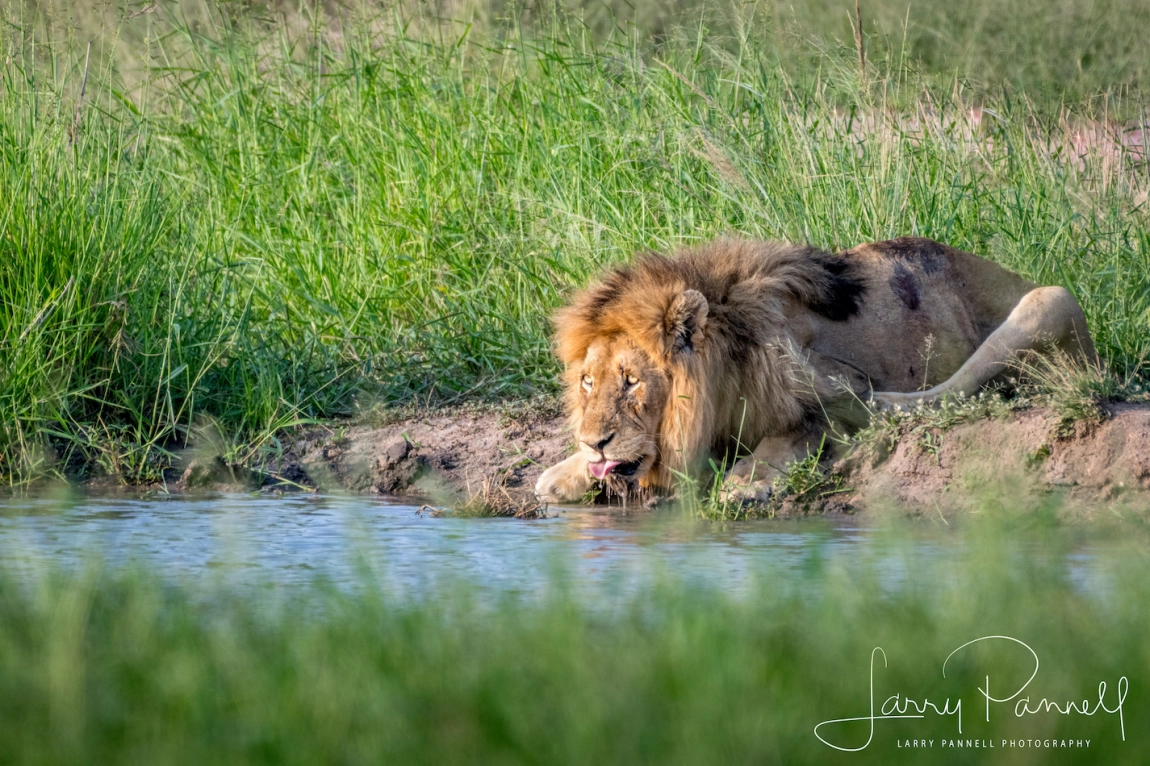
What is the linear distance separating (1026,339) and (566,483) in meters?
2.00

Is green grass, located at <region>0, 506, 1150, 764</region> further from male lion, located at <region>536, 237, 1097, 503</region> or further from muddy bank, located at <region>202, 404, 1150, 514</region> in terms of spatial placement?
male lion, located at <region>536, 237, 1097, 503</region>

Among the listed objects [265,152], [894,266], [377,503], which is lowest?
[377,503]

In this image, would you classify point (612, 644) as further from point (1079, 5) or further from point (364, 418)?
point (1079, 5)

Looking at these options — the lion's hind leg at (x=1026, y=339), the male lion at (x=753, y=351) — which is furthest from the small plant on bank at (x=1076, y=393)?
the male lion at (x=753, y=351)

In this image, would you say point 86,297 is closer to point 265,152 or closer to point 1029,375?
point 265,152

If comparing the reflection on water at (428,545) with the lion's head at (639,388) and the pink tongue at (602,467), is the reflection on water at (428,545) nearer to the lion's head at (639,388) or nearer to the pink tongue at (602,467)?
the pink tongue at (602,467)

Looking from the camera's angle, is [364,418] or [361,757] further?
[364,418]

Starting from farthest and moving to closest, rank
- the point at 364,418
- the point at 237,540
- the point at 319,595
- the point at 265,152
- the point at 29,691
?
the point at 265,152, the point at 364,418, the point at 237,540, the point at 319,595, the point at 29,691

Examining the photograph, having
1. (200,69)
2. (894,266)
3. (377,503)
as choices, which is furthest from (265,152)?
(894,266)

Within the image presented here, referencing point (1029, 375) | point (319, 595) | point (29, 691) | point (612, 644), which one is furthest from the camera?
point (1029, 375)

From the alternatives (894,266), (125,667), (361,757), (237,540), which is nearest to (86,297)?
(237,540)

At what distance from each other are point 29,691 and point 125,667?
0.20 metres

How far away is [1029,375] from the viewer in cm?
596

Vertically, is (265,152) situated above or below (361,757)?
above
